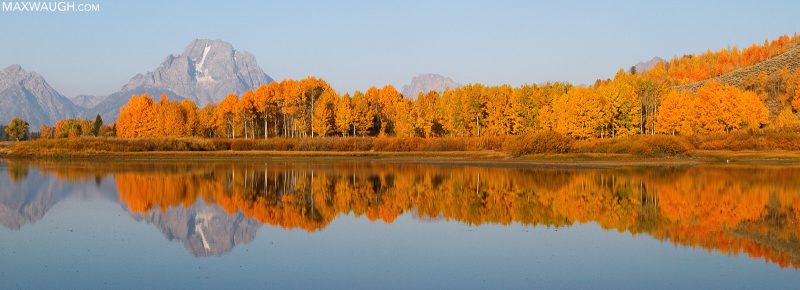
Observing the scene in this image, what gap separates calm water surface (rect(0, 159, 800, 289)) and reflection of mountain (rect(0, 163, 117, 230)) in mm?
150

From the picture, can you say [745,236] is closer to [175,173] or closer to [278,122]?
[175,173]

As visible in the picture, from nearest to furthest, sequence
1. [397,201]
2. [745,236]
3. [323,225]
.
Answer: [745,236] → [323,225] → [397,201]

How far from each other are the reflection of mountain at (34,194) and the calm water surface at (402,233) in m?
0.15

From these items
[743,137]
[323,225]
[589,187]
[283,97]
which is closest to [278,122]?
[283,97]

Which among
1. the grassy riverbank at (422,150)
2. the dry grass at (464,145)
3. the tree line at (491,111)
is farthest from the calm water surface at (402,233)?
the tree line at (491,111)

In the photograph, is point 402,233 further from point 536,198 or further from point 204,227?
point 536,198

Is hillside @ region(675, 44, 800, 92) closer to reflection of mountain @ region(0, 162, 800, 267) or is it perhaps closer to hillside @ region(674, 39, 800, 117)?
hillside @ region(674, 39, 800, 117)

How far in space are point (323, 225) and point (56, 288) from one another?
38.8 ft

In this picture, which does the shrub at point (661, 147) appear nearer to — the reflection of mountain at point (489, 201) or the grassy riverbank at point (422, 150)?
the grassy riverbank at point (422, 150)

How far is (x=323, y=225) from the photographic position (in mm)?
27062

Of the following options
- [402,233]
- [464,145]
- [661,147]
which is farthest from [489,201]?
[464,145]

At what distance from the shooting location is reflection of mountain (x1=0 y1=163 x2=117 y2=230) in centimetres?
2994

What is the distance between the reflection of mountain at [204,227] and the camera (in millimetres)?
22656

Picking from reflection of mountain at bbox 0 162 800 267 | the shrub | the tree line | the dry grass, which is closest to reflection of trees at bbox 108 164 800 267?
reflection of mountain at bbox 0 162 800 267
